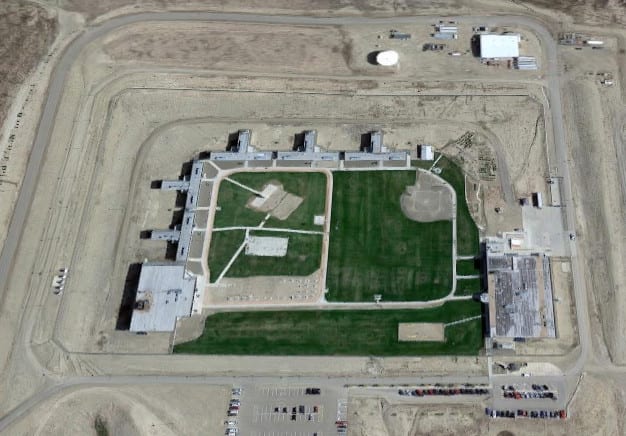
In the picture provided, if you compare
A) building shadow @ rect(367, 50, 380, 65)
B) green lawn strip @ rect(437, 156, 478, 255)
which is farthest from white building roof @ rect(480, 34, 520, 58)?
green lawn strip @ rect(437, 156, 478, 255)

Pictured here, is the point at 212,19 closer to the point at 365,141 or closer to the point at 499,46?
the point at 365,141

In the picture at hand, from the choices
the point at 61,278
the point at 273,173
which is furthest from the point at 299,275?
the point at 61,278

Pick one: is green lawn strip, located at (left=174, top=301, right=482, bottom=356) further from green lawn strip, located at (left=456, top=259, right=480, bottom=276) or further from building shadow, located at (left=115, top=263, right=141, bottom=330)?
building shadow, located at (left=115, top=263, right=141, bottom=330)

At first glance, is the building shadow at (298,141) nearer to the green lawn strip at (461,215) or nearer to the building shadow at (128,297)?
the green lawn strip at (461,215)

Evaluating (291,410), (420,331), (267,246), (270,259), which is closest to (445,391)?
(420,331)

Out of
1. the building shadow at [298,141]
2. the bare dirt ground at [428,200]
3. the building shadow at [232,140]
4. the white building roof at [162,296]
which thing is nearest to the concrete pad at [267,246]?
the white building roof at [162,296]
